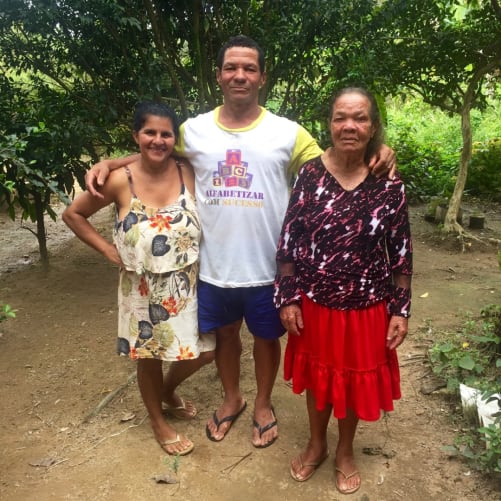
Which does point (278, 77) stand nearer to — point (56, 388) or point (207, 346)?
point (207, 346)

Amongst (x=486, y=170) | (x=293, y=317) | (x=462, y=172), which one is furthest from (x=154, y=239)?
(x=486, y=170)

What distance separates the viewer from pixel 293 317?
207 cm

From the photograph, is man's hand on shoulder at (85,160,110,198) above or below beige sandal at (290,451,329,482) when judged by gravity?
above

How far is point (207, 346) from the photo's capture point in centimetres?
240

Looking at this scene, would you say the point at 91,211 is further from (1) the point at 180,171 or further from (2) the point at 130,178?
(1) the point at 180,171

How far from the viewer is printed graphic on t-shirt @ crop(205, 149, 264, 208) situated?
2.13m

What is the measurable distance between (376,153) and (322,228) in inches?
14.2

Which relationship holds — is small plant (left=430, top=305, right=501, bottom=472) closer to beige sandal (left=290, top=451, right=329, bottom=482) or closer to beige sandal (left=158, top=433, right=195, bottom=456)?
beige sandal (left=290, top=451, right=329, bottom=482)

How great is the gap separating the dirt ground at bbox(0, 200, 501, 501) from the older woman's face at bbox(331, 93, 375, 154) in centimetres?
149

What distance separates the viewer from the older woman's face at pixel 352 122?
74.7 inches

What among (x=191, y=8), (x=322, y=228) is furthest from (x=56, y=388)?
(x=191, y=8)

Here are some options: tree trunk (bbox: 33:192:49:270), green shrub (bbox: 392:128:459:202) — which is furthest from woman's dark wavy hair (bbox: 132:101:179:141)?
green shrub (bbox: 392:128:459:202)

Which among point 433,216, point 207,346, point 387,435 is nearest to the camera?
point 207,346

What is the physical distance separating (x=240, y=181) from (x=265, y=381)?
3.50 ft
